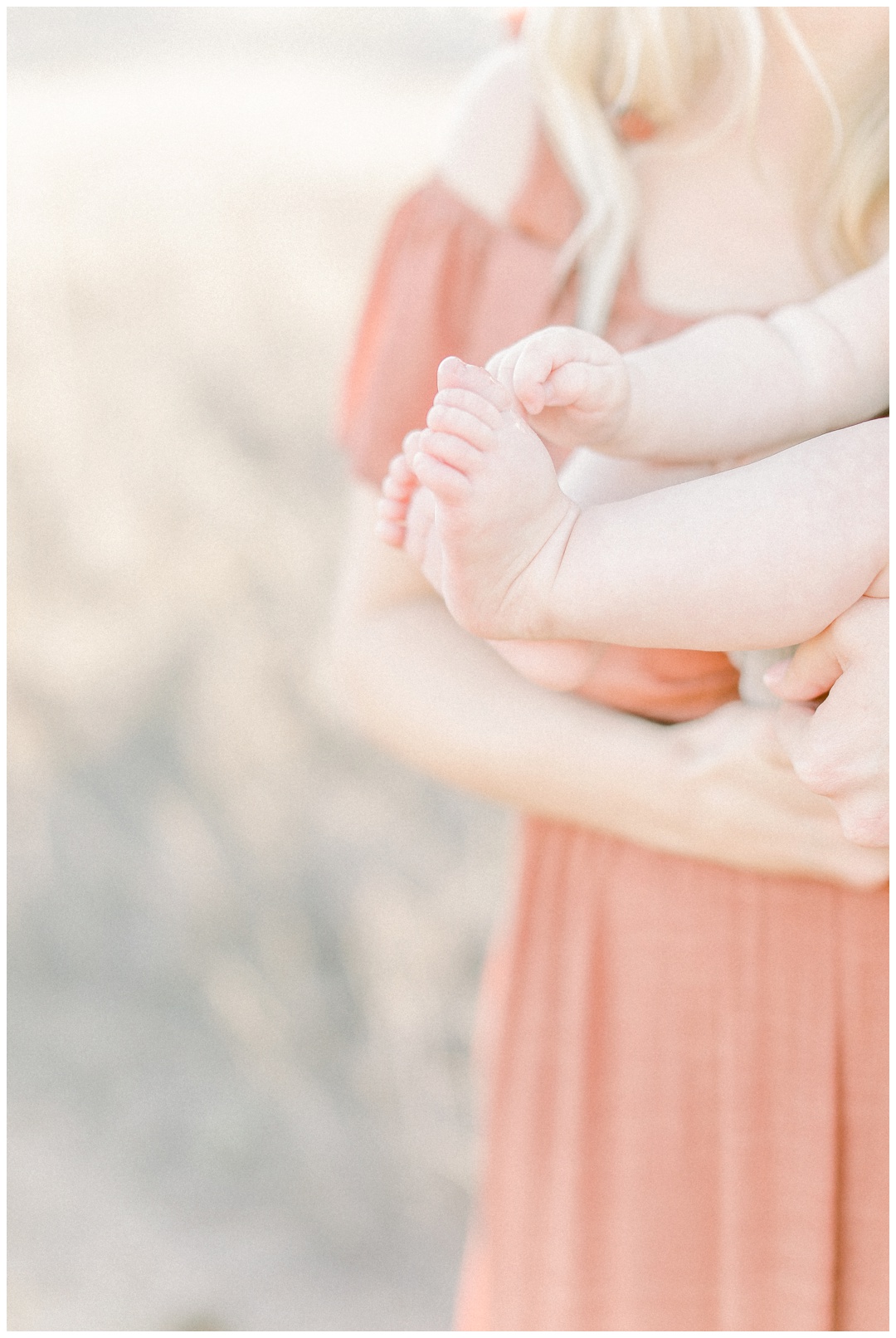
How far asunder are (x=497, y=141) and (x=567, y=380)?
17.2 inches

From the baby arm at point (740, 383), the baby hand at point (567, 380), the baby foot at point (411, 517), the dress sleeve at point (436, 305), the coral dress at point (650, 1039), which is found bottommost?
the coral dress at point (650, 1039)

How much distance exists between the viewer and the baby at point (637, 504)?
1.91 feet

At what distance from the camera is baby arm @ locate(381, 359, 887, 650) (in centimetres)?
63

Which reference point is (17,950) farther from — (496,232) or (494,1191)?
(496,232)

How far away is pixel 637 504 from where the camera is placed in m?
0.65

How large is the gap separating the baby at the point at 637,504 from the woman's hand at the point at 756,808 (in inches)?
6.3

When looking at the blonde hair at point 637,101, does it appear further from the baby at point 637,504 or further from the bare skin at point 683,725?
the baby at point 637,504

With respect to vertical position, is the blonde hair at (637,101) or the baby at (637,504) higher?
the blonde hair at (637,101)

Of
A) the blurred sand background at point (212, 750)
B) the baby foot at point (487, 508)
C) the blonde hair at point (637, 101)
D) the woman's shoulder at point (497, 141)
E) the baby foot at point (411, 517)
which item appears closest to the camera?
the baby foot at point (487, 508)

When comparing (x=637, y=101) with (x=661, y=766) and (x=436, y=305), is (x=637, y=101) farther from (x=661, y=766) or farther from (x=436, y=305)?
(x=661, y=766)

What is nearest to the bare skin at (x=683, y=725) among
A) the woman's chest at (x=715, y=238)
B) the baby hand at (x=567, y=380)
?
the woman's chest at (x=715, y=238)

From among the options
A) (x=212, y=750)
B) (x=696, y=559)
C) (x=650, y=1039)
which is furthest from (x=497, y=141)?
(x=212, y=750)

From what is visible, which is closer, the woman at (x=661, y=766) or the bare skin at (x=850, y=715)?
the bare skin at (x=850, y=715)

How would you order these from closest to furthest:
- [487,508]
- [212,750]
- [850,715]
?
[487,508], [850,715], [212,750]
